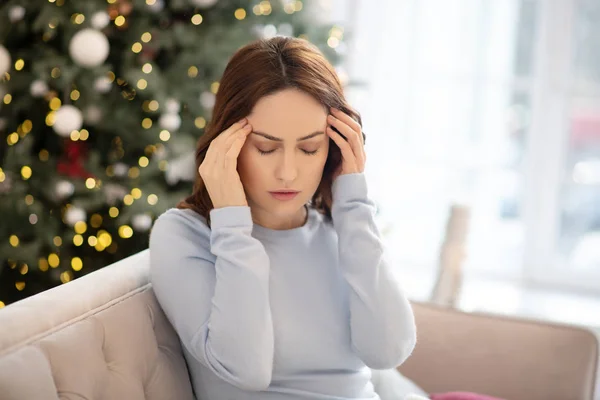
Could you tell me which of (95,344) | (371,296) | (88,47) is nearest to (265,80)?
(371,296)

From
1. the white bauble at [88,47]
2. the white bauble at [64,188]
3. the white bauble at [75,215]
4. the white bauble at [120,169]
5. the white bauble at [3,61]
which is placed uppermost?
the white bauble at [88,47]

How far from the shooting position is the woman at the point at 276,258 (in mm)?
1297

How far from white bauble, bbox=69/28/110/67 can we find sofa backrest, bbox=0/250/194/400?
1.12 m

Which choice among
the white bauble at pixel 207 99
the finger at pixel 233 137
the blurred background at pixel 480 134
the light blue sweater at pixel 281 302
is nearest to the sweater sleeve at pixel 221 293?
the light blue sweater at pixel 281 302

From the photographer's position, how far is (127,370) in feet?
4.10

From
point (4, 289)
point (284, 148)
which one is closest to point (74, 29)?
point (4, 289)

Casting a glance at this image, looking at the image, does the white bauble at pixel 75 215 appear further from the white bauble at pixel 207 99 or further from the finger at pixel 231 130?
the finger at pixel 231 130

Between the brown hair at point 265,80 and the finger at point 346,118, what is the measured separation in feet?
0.04

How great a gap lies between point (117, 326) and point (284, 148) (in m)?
0.44

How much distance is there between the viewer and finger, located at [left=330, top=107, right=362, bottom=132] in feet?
4.70

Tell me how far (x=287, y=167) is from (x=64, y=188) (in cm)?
142

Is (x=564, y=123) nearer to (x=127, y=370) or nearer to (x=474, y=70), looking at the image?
(x=474, y=70)

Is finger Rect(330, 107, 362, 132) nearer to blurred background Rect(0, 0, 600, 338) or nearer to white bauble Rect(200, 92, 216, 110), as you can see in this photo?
white bauble Rect(200, 92, 216, 110)

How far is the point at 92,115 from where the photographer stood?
8.65 feet
